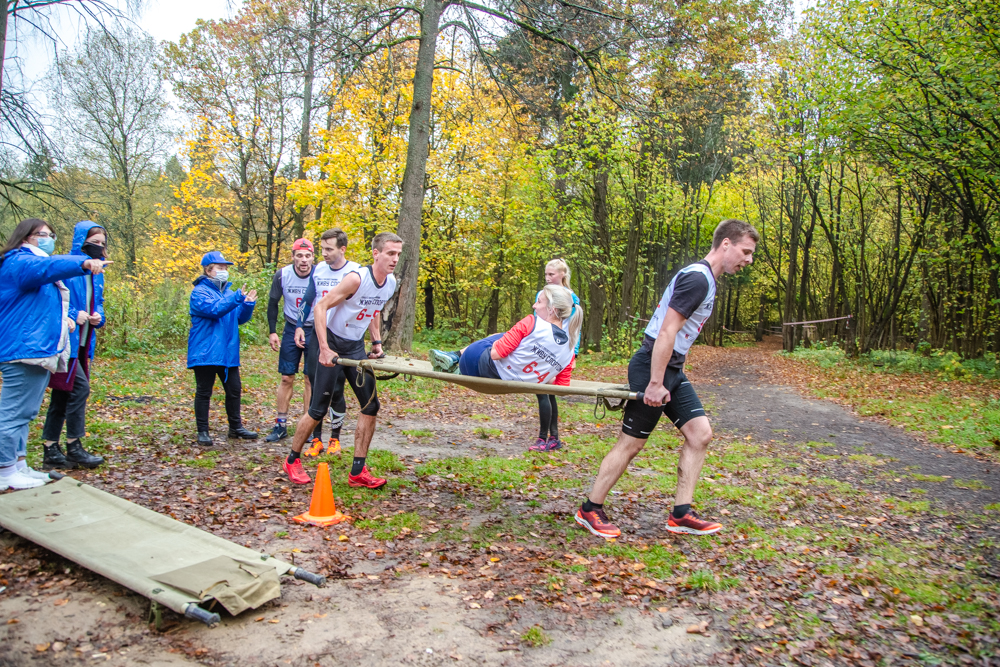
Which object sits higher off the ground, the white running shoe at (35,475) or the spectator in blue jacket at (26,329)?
the spectator in blue jacket at (26,329)

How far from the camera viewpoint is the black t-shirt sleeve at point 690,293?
154 inches

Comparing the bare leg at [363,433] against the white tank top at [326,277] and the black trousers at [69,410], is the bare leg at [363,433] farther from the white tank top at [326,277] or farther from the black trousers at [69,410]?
the black trousers at [69,410]

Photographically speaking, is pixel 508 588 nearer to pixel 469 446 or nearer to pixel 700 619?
pixel 700 619

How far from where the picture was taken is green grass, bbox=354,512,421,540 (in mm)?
4254

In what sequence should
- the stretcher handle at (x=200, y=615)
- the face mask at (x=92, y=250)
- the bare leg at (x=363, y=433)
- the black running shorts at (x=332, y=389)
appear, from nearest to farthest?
the stretcher handle at (x=200, y=615) < the black running shorts at (x=332, y=389) < the bare leg at (x=363, y=433) < the face mask at (x=92, y=250)

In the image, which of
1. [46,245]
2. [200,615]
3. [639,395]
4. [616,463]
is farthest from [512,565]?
[46,245]

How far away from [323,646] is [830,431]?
7.75 metres

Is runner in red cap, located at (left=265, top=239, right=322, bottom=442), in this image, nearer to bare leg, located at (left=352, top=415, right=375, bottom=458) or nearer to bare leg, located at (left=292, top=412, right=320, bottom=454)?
bare leg, located at (left=292, top=412, right=320, bottom=454)

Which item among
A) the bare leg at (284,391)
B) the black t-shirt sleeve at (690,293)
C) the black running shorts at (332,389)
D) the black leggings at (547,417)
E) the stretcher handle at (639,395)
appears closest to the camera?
the black t-shirt sleeve at (690,293)

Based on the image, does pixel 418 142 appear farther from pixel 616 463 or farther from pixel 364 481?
pixel 616 463

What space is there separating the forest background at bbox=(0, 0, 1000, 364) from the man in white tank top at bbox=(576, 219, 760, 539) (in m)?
7.08

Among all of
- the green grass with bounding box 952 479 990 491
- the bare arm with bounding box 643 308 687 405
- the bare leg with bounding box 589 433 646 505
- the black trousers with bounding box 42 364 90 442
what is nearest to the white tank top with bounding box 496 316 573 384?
the bare leg with bounding box 589 433 646 505

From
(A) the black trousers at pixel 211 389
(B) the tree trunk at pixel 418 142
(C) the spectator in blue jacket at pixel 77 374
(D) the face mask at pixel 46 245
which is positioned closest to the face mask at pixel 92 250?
(C) the spectator in blue jacket at pixel 77 374

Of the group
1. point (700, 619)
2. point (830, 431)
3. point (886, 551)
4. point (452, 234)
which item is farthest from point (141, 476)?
point (452, 234)
